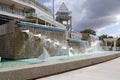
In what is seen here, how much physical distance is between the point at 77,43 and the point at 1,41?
39.8ft

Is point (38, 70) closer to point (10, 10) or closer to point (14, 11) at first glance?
point (10, 10)

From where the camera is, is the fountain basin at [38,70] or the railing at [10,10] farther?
the railing at [10,10]

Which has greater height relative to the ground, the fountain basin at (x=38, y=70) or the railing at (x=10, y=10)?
the railing at (x=10, y=10)

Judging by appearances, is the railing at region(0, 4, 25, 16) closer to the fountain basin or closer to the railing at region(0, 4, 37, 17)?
the railing at region(0, 4, 37, 17)

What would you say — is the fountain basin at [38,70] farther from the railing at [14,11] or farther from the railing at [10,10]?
Result: the railing at [14,11]

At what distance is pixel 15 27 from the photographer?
67.8 feet

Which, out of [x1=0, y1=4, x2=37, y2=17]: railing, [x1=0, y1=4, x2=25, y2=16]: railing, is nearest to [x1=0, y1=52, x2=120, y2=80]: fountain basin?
[x1=0, y1=4, x2=25, y2=16]: railing

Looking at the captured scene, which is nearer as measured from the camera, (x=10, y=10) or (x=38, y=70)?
(x=38, y=70)

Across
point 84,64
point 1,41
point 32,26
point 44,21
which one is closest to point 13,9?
point 44,21

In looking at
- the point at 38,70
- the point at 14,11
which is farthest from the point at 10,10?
the point at 38,70

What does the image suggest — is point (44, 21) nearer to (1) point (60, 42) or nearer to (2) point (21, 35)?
(1) point (60, 42)

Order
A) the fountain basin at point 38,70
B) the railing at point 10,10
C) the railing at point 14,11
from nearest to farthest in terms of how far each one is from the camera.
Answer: the fountain basin at point 38,70
the railing at point 10,10
the railing at point 14,11

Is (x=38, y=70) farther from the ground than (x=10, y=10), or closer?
closer

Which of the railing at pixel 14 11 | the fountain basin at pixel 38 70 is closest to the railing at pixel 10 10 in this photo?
the railing at pixel 14 11
